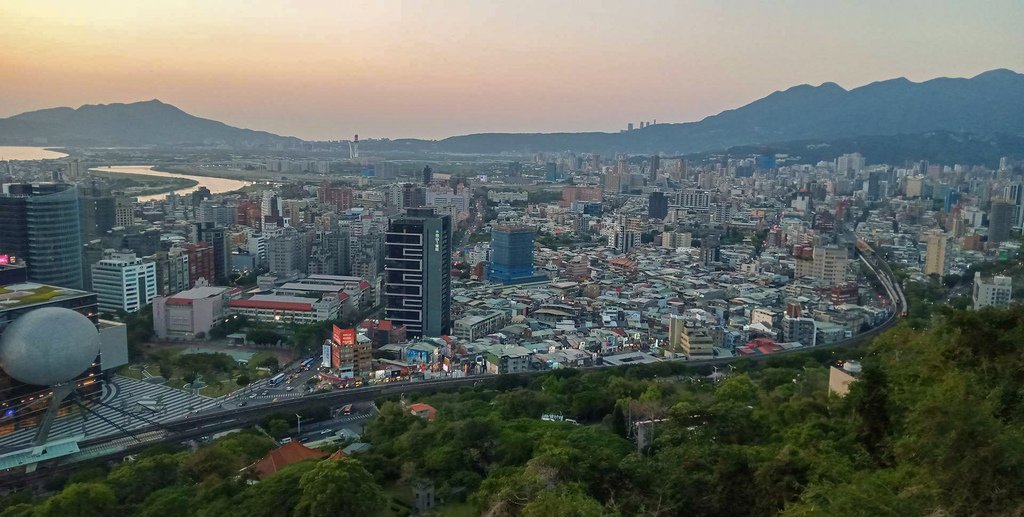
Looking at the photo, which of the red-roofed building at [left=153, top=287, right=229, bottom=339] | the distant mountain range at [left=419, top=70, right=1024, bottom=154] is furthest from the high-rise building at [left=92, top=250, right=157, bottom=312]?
the distant mountain range at [left=419, top=70, right=1024, bottom=154]

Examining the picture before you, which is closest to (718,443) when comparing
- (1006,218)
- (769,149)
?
(1006,218)

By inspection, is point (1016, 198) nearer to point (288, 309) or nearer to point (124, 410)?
point (288, 309)

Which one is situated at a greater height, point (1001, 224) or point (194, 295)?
point (1001, 224)

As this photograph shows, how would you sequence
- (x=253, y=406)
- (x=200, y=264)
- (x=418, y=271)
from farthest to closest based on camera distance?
(x=200, y=264)
(x=418, y=271)
(x=253, y=406)

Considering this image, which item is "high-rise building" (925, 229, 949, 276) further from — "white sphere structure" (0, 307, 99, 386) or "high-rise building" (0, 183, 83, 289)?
"high-rise building" (0, 183, 83, 289)

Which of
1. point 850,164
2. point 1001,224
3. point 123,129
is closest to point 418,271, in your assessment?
point 1001,224

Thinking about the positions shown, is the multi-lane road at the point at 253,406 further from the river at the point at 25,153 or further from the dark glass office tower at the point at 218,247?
the river at the point at 25,153
